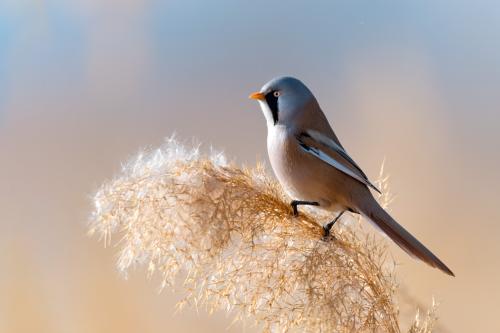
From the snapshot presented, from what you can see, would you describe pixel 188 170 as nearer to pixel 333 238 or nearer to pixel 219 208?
pixel 219 208

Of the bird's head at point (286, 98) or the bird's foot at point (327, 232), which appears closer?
the bird's foot at point (327, 232)

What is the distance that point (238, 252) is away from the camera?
3.72 ft

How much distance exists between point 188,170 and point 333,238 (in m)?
0.32

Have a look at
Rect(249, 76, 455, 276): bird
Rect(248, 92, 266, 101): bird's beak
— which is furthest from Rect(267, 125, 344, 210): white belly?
Rect(248, 92, 266, 101): bird's beak

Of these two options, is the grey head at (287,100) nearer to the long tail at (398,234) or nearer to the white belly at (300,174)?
the white belly at (300,174)

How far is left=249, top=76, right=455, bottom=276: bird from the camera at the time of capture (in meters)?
1.38

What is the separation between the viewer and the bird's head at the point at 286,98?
1.45 metres

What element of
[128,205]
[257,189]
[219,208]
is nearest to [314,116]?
[257,189]

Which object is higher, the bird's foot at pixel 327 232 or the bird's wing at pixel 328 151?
the bird's wing at pixel 328 151

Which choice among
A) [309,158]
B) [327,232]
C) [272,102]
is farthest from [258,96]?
[327,232]

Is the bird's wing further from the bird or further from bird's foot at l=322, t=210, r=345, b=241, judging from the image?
bird's foot at l=322, t=210, r=345, b=241

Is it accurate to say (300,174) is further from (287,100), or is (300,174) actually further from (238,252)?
(238,252)

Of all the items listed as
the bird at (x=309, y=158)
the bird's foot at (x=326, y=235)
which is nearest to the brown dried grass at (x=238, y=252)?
the bird's foot at (x=326, y=235)

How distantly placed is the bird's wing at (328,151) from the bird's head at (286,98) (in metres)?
0.06
